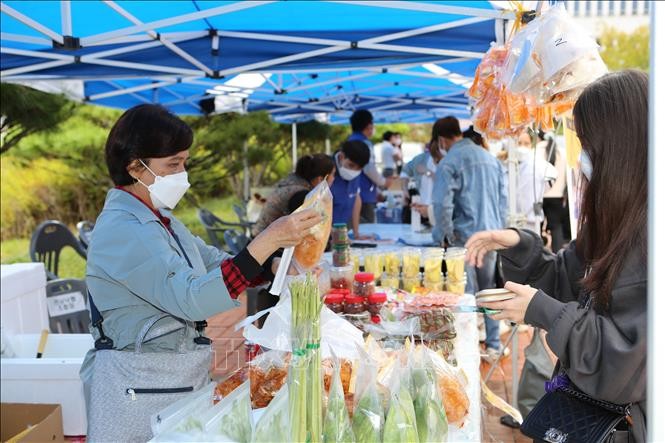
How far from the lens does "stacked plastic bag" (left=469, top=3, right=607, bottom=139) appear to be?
7.70 ft

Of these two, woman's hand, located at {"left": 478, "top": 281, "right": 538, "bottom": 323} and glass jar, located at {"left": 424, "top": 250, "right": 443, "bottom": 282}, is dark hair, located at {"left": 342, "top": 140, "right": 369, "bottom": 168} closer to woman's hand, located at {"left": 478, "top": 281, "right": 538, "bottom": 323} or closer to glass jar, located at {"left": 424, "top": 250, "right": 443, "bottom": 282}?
glass jar, located at {"left": 424, "top": 250, "right": 443, "bottom": 282}

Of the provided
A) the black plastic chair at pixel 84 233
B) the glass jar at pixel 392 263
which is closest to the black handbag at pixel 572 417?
the glass jar at pixel 392 263

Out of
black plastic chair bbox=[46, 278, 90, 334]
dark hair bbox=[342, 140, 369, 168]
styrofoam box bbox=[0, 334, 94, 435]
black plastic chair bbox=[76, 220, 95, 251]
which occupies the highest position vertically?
dark hair bbox=[342, 140, 369, 168]

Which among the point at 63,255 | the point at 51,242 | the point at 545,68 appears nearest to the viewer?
the point at 545,68

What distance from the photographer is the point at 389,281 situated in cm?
347

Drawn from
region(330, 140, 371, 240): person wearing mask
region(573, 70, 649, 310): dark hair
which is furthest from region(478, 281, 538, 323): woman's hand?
region(330, 140, 371, 240): person wearing mask

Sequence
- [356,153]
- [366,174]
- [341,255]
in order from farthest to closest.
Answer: [366,174], [356,153], [341,255]

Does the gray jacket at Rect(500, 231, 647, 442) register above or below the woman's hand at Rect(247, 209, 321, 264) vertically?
below

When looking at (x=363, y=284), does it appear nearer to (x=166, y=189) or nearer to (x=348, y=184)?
(x=166, y=189)

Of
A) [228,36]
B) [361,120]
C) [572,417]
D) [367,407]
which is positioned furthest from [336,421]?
[361,120]

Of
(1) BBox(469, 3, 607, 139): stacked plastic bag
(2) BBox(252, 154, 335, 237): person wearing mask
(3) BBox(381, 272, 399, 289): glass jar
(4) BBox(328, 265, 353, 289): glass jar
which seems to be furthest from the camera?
(2) BBox(252, 154, 335, 237): person wearing mask

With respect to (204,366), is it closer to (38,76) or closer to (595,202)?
(595,202)

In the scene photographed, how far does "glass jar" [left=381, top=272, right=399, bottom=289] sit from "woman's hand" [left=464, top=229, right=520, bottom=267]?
3.80 ft

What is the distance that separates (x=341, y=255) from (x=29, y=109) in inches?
217
